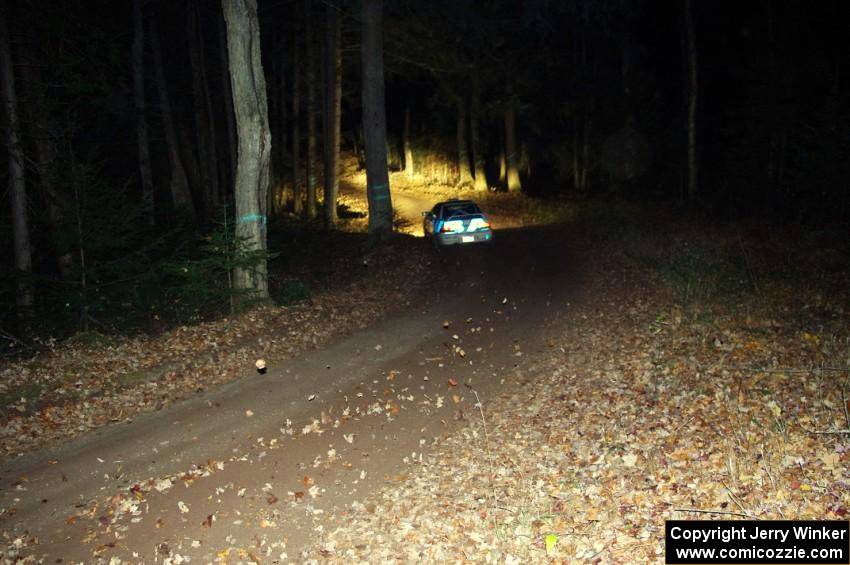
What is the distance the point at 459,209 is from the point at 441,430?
531 inches

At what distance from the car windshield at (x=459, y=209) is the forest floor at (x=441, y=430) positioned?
21.1 feet

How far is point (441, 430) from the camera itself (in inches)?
321

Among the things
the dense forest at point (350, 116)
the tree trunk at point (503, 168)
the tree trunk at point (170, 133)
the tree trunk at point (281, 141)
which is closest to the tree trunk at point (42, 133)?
the dense forest at point (350, 116)

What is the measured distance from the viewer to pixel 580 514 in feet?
18.8

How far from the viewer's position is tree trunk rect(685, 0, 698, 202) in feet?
94.1

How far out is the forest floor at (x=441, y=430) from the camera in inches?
225

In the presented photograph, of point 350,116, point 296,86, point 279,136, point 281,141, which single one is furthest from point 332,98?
point 350,116

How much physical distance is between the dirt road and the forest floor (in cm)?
3

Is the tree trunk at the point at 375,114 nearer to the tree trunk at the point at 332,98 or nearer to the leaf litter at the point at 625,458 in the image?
the tree trunk at the point at 332,98

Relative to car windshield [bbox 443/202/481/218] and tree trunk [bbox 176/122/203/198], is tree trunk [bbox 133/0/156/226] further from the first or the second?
car windshield [bbox 443/202/481/218]

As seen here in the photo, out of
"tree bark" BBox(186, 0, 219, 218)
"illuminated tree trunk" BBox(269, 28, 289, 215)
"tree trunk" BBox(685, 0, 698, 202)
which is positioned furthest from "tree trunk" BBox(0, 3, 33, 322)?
"tree trunk" BBox(685, 0, 698, 202)

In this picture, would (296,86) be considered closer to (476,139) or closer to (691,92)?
(476,139)

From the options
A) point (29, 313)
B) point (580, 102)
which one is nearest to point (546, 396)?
point (29, 313)

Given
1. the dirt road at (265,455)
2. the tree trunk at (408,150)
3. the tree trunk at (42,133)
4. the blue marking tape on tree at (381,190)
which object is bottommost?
the dirt road at (265,455)
